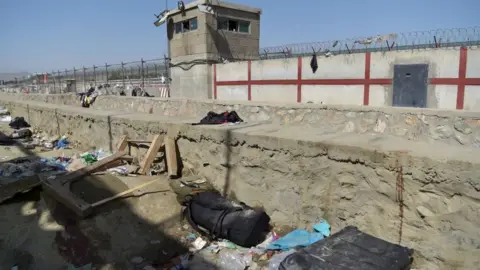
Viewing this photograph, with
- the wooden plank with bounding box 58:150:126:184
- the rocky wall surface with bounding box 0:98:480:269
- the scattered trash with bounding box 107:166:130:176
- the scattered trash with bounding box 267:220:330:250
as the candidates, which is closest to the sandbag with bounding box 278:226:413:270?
the rocky wall surface with bounding box 0:98:480:269

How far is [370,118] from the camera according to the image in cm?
544

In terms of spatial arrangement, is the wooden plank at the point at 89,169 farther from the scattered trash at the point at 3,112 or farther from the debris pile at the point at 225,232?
the scattered trash at the point at 3,112

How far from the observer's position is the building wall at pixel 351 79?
319 inches

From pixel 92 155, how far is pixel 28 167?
1.09 metres

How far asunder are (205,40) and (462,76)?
9118 millimetres

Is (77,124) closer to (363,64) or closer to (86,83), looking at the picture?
(363,64)

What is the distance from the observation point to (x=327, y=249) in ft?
8.04

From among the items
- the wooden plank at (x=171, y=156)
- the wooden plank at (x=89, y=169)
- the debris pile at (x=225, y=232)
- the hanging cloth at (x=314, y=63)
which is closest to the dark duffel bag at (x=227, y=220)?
the debris pile at (x=225, y=232)

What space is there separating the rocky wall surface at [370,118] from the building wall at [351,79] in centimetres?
409

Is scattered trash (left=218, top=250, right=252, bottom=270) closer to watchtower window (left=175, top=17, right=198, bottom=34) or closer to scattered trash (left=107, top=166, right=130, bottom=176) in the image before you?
scattered trash (left=107, top=166, right=130, bottom=176)

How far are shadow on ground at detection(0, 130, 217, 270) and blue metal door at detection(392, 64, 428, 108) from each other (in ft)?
23.6

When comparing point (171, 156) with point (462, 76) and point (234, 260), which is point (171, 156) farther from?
point (462, 76)

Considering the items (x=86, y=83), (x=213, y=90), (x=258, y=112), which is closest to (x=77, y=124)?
(x=258, y=112)

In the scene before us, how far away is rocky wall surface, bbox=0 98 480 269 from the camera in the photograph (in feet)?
8.66
